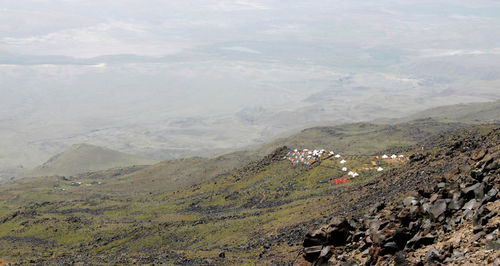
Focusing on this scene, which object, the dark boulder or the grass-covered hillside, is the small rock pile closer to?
the dark boulder

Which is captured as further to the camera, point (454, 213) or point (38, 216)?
point (38, 216)

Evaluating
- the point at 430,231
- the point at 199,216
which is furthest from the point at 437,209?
the point at 199,216

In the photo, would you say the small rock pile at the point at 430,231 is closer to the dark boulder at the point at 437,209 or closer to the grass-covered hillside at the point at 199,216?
the dark boulder at the point at 437,209

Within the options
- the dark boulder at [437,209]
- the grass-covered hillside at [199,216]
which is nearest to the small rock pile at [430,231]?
the dark boulder at [437,209]

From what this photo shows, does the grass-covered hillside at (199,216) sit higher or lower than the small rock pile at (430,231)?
lower

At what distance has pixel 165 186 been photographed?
11938cm

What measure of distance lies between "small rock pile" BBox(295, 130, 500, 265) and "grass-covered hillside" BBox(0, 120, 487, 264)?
319 inches

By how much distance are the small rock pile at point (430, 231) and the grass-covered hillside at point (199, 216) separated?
26.5ft

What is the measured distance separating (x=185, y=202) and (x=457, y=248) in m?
64.5

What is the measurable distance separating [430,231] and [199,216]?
1996 inches

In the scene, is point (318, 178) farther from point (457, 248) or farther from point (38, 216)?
point (457, 248)

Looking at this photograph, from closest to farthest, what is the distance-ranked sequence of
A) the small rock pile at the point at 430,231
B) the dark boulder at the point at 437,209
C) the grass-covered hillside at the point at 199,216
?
the small rock pile at the point at 430,231
the dark boulder at the point at 437,209
the grass-covered hillside at the point at 199,216

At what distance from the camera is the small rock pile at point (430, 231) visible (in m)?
18.3

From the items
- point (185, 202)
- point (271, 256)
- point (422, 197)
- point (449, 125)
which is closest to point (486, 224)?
point (422, 197)
